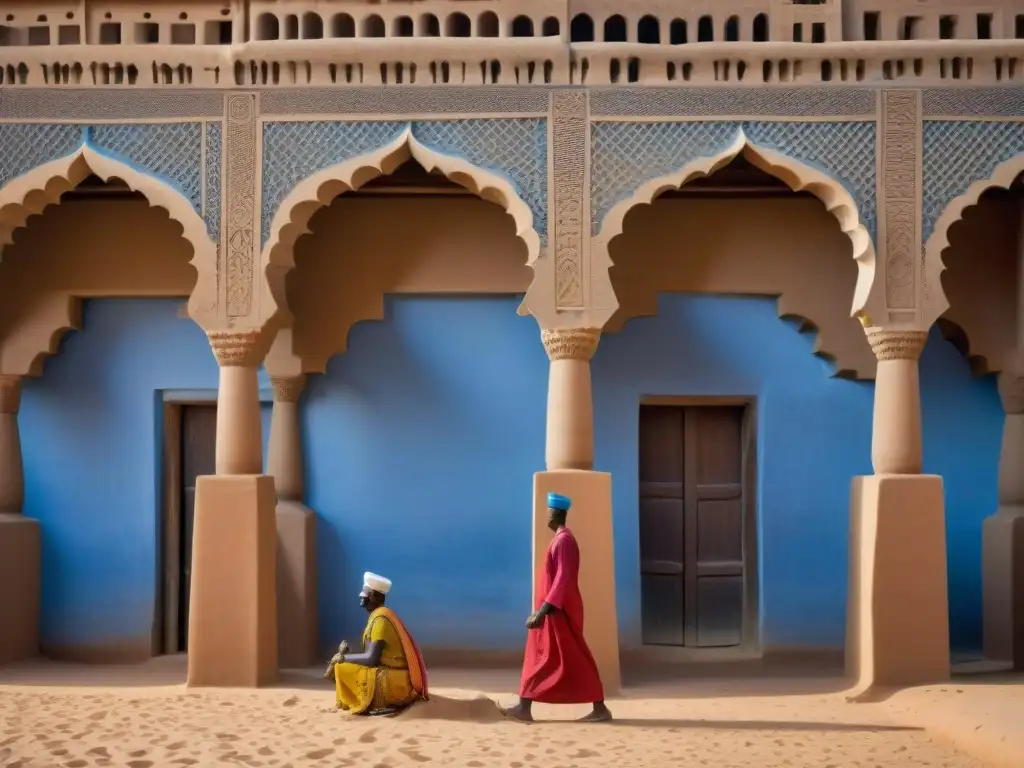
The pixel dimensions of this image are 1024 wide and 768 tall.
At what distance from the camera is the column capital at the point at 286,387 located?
34.1 ft

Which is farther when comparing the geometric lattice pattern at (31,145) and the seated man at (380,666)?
the geometric lattice pattern at (31,145)

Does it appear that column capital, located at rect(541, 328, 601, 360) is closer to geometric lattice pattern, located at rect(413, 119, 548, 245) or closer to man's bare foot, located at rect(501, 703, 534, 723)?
geometric lattice pattern, located at rect(413, 119, 548, 245)

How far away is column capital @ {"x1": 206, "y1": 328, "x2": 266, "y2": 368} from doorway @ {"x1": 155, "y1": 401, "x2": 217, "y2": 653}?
198 cm

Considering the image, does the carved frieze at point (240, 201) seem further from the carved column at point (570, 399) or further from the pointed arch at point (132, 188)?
the carved column at point (570, 399)

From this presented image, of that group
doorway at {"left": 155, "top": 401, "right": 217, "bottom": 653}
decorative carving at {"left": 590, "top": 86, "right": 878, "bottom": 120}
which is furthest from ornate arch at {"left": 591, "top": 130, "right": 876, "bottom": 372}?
doorway at {"left": 155, "top": 401, "right": 217, "bottom": 653}

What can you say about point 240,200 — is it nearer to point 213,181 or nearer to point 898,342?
point 213,181

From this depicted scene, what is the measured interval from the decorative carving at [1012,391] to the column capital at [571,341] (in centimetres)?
368

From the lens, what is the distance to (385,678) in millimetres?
7363

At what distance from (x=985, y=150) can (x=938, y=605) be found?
10.2 feet

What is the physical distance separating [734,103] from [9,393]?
620 centimetres

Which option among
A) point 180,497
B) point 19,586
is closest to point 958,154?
point 180,497

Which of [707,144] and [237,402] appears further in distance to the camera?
[237,402]

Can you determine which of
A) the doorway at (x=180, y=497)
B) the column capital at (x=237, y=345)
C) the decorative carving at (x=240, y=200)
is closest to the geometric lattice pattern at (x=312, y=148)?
the decorative carving at (x=240, y=200)

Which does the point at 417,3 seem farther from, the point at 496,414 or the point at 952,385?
the point at 952,385
